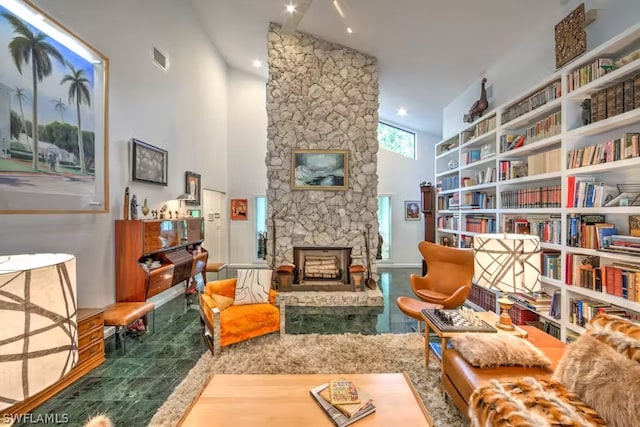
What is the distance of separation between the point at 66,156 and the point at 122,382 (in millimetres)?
2061

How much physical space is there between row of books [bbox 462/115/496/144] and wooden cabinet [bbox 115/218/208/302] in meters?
4.60

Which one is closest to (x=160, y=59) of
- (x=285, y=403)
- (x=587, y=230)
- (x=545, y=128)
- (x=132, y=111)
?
(x=132, y=111)

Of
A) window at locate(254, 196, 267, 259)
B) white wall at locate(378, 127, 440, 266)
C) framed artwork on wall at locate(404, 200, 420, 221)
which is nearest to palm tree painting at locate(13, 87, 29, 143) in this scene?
window at locate(254, 196, 267, 259)

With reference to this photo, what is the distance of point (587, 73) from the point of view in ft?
7.97

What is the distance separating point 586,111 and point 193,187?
18.2 ft

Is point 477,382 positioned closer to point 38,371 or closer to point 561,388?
point 561,388

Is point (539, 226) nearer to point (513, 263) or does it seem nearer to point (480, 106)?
point (513, 263)

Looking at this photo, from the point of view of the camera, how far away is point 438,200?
552cm

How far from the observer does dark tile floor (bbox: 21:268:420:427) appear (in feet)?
6.69

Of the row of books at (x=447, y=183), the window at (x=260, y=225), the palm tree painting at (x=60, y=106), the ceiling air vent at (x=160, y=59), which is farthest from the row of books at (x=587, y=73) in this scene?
the window at (x=260, y=225)

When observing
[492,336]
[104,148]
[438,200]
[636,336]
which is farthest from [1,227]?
[438,200]

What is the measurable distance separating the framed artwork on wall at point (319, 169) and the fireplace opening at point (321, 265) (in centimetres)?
115

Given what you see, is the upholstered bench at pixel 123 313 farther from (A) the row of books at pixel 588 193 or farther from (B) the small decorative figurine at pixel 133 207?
(A) the row of books at pixel 588 193

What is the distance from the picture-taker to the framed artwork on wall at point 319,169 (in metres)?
5.02
